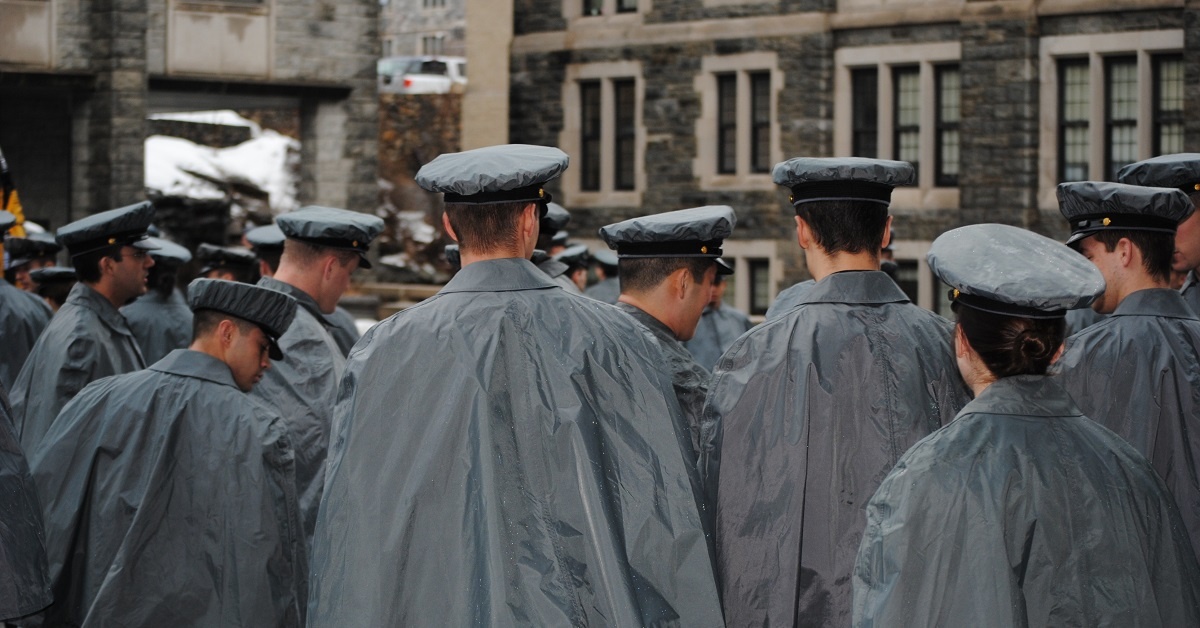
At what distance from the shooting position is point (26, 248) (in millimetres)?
13148

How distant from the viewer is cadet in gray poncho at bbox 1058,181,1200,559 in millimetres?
5004

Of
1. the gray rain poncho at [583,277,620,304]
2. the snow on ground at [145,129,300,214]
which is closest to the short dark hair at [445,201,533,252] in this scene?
the gray rain poncho at [583,277,620,304]

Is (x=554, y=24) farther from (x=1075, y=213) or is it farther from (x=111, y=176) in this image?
(x=1075, y=213)

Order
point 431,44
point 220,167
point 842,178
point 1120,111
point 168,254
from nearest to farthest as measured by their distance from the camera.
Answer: point 842,178 → point 168,254 → point 1120,111 → point 220,167 → point 431,44

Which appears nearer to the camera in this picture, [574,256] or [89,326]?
[89,326]

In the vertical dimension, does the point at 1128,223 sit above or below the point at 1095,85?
below

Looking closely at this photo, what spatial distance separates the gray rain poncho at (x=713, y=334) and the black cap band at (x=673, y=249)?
259 inches

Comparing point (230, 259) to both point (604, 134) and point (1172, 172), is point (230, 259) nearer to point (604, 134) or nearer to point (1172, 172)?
point (1172, 172)

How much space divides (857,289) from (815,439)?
1.55 ft

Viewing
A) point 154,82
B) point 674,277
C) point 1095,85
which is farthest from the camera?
point 154,82

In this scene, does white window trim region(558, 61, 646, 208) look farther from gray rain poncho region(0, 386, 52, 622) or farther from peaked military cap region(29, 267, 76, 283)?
gray rain poncho region(0, 386, 52, 622)

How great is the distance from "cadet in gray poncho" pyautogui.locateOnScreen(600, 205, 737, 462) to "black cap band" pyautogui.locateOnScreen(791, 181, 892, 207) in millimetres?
632

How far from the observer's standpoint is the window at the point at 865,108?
25.7m

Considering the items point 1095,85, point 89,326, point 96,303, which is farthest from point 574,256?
point 1095,85
